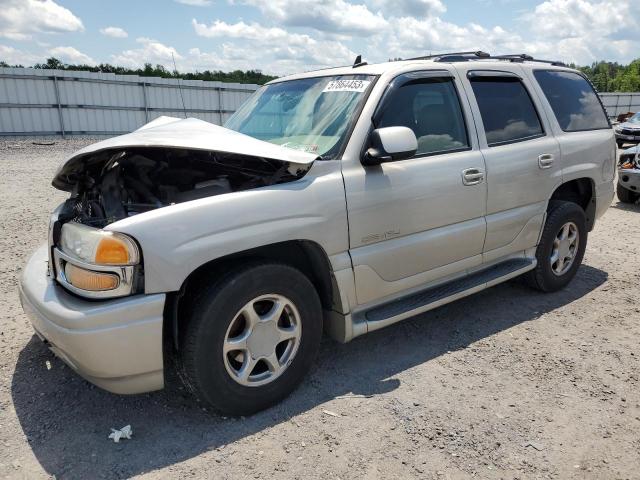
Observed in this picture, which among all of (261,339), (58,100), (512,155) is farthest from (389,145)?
(58,100)

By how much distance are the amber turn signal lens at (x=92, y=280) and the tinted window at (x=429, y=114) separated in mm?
1840

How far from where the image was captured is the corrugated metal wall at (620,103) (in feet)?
107

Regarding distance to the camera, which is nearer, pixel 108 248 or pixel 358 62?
pixel 108 248

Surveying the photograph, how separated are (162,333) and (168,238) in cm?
49

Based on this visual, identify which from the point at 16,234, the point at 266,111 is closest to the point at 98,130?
the point at 16,234

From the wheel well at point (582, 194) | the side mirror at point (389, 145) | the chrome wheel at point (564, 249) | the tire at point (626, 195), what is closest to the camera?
the side mirror at point (389, 145)

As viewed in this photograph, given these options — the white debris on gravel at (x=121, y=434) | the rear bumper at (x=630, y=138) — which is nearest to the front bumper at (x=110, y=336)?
the white debris on gravel at (x=121, y=434)

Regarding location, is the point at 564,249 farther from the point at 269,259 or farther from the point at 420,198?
the point at 269,259

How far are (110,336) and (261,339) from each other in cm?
80

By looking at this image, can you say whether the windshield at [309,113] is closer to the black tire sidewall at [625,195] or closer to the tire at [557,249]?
the tire at [557,249]

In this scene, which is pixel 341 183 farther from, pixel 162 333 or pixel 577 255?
pixel 577 255

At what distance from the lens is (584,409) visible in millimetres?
2885

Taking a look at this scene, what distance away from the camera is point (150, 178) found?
135 inches

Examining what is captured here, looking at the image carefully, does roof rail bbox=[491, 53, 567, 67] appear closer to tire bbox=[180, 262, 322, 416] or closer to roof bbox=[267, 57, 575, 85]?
roof bbox=[267, 57, 575, 85]
